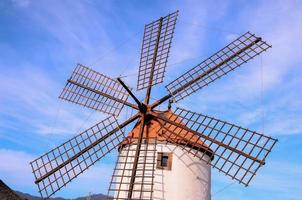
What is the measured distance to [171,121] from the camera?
12.8m

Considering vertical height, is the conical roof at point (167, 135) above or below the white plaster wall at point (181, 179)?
above

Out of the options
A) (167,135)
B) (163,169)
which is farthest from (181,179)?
(167,135)

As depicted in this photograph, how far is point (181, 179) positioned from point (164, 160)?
88 centimetres

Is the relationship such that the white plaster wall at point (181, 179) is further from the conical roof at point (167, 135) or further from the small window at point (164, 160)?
the conical roof at point (167, 135)

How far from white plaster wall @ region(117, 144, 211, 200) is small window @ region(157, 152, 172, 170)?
0.11 metres

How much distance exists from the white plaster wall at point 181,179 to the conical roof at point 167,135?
283 mm

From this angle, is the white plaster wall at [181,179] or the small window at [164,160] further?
the small window at [164,160]

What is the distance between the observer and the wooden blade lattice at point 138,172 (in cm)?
1205

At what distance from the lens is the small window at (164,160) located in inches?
497

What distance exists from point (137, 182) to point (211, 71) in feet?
16.0

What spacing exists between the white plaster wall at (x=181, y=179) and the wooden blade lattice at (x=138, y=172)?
31cm

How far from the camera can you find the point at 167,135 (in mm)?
12945

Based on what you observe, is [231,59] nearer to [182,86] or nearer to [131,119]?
[182,86]

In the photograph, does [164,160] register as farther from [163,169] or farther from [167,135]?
[167,135]
